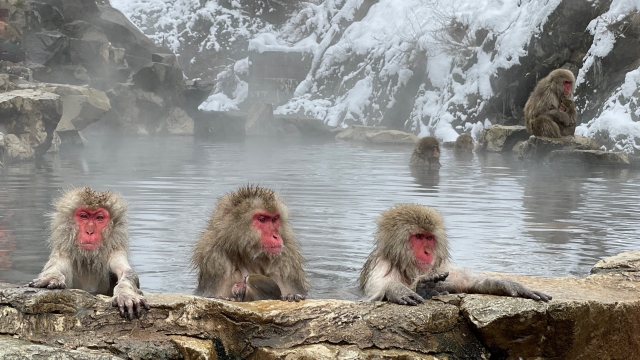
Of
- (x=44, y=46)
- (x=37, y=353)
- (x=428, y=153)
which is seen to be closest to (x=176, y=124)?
(x=44, y=46)

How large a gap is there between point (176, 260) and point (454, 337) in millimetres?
2855

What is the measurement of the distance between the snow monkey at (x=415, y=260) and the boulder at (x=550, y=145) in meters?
11.5

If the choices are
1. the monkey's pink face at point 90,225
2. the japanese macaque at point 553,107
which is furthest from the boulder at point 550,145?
the monkey's pink face at point 90,225

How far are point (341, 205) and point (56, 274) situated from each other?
5753 mm

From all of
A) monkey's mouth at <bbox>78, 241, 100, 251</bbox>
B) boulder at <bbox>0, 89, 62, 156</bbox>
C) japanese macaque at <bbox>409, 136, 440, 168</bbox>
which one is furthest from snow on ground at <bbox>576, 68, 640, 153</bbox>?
monkey's mouth at <bbox>78, 241, 100, 251</bbox>

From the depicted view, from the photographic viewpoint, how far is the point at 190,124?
31016mm

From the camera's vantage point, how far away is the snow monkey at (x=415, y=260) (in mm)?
3801

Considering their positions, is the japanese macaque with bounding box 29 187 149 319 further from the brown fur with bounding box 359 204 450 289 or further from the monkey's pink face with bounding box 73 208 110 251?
the brown fur with bounding box 359 204 450 289

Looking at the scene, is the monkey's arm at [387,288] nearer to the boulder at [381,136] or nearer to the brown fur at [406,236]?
the brown fur at [406,236]

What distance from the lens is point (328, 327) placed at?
137 inches

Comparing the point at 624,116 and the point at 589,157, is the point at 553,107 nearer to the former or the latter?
the point at 589,157

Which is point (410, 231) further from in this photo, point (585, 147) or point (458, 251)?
point (585, 147)

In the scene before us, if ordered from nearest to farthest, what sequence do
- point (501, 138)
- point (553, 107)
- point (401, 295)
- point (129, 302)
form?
point (129, 302) < point (401, 295) < point (553, 107) < point (501, 138)

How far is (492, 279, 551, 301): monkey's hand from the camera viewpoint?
3.54 meters
